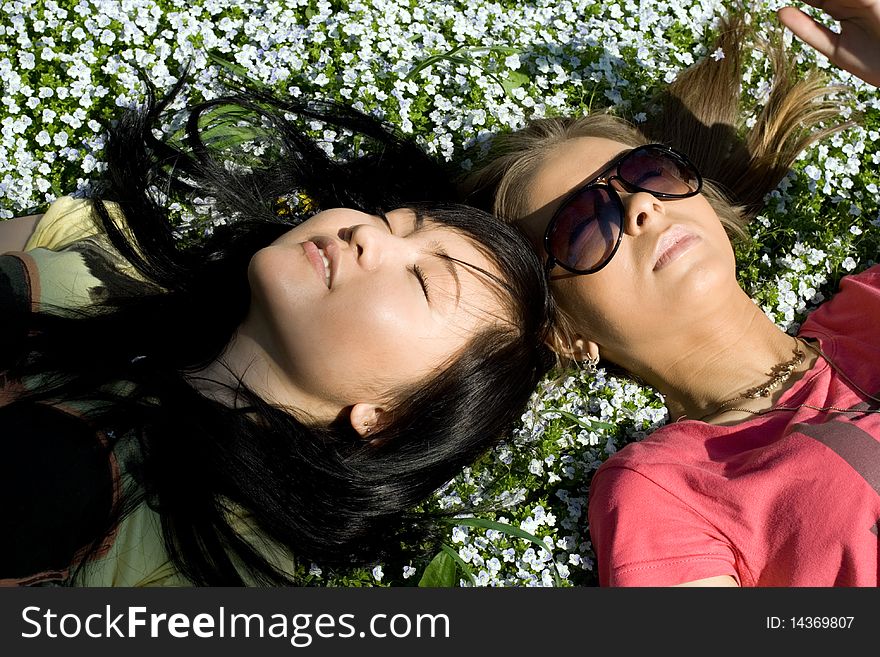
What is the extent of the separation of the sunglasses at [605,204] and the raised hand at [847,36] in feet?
2.46

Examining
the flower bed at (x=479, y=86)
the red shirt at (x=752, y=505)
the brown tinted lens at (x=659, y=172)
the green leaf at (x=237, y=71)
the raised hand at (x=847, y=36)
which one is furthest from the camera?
the green leaf at (x=237, y=71)

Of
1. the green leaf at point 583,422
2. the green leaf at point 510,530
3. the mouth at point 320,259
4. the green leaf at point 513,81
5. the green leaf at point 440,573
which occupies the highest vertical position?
the green leaf at point 513,81

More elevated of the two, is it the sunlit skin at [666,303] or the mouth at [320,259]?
the mouth at [320,259]

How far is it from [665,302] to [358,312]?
3.60 ft

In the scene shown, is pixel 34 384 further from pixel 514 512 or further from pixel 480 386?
pixel 514 512

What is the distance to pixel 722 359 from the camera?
120 inches

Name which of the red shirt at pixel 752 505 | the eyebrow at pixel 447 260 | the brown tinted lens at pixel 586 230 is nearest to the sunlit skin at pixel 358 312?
the eyebrow at pixel 447 260

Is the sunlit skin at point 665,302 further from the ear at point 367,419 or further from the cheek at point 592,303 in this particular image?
the ear at point 367,419

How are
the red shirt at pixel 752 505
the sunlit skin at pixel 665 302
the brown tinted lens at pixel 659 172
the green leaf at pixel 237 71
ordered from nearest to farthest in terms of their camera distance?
the red shirt at pixel 752 505
the sunlit skin at pixel 665 302
the brown tinted lens at pixel 659 172
the green leaf at pixel 237 71

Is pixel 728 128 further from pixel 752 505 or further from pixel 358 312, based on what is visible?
pixel 358 312

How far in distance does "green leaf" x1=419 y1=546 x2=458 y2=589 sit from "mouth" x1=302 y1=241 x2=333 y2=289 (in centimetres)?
109

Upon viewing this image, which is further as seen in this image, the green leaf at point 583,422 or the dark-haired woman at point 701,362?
the green leaf at point 583,422

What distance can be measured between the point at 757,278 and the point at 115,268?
9.09 ft

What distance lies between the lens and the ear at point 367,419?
2764 millimetres
